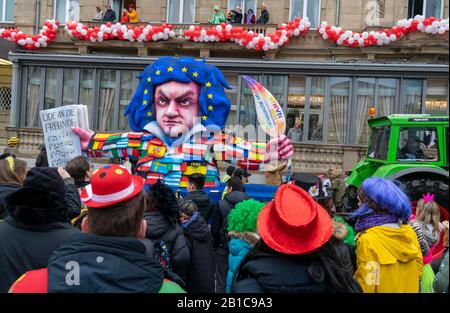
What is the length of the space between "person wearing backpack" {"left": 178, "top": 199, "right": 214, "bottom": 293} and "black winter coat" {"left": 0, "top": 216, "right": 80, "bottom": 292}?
1326mm

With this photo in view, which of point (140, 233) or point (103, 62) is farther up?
point (103, 62)

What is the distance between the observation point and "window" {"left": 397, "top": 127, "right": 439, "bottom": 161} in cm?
819

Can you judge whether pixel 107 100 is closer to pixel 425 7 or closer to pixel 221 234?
pixel 221 234

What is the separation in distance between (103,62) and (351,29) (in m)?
9.58

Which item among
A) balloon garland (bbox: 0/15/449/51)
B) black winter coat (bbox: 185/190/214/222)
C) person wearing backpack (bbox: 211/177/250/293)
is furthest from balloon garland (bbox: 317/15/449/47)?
black winter coat (bbox: 185/190/214/222)

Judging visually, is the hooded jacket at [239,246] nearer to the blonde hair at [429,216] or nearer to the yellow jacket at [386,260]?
the yellow jacket at [386,260]

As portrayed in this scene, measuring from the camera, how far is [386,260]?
2883 mm

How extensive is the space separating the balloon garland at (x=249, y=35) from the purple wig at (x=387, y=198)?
14.7m

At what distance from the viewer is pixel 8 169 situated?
3.74 meters

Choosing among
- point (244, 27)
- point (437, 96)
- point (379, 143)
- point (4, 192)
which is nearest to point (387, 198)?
point (4, 192)

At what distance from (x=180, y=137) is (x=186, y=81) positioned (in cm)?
77

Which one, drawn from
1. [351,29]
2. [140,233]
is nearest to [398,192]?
[140,233]
